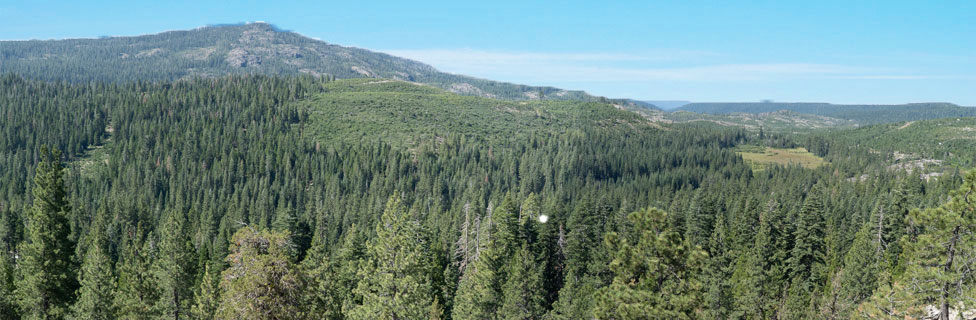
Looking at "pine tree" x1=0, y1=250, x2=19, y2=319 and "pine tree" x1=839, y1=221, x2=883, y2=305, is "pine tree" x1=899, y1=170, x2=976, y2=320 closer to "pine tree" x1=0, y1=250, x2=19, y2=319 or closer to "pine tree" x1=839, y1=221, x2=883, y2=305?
"pine tree" x1=839, y1=221, x2=883, y2=305

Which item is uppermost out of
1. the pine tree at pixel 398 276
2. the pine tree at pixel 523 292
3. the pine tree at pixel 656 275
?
the pine tree at pixel 656 275

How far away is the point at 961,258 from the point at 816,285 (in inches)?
1540

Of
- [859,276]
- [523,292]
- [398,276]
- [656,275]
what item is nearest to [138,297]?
[398,276]

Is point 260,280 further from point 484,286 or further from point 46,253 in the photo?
point 484,286

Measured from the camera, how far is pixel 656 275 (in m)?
23.7

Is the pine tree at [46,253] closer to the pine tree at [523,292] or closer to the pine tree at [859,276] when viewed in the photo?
the pine tree at [523,292]

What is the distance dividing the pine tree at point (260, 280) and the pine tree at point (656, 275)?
14.0 meters

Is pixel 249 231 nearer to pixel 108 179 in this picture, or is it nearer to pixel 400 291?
pixel 400 291

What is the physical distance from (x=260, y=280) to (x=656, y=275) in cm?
1648

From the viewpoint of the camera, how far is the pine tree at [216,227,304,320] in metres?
24.9

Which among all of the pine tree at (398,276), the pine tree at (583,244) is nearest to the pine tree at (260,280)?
the pine tree at (398,276)

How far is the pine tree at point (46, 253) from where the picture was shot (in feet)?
135

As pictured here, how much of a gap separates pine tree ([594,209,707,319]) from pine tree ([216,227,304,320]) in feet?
46.0

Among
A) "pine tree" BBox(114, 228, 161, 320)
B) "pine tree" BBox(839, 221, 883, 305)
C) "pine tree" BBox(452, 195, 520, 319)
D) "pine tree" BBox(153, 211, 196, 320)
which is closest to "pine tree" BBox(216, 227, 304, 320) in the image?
"pine tree" BBox(114, 228, 161, 320)
